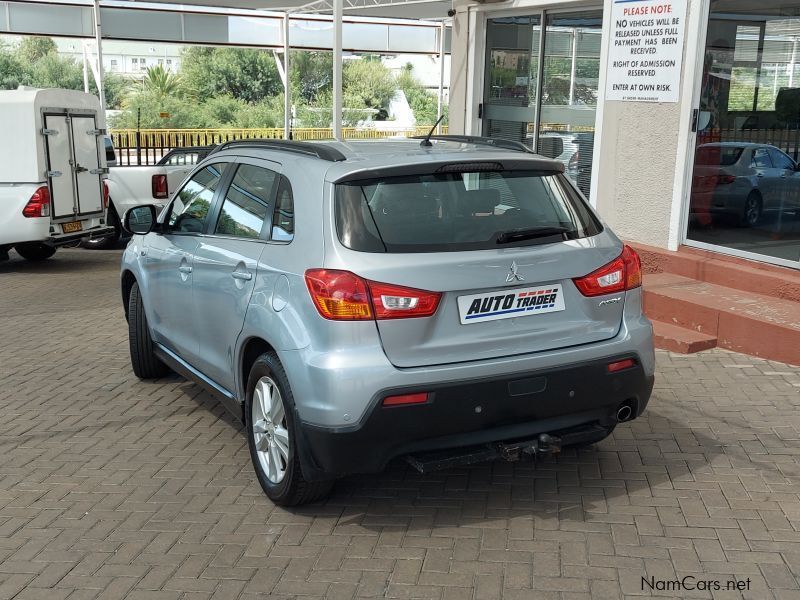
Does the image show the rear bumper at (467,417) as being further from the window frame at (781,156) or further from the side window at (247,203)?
the window frame at (781,156)

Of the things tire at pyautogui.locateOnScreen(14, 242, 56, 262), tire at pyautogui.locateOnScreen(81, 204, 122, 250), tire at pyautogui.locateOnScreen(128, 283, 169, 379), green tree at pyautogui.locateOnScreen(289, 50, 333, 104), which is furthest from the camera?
green tree at pyautogui.locateOnScreen(289, 50, 333, 104)

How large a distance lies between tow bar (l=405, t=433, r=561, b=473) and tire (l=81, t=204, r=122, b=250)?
1053cm

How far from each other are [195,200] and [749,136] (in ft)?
16.4

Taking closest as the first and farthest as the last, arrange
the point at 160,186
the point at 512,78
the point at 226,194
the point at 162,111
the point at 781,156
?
1. the point at 226,194
2. the point at 781,156
3. the point at 512,78
4. the point at 160,186
5. the point at 162,111

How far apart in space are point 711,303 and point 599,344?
3.35 m

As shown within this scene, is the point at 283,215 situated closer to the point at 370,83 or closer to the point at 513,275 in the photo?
the point at 513,275

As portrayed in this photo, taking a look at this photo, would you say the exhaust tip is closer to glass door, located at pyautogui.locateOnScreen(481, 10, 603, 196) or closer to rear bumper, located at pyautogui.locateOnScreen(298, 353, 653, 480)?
rear bumper, located at pyautogui.locateOnScreen(298, 353, 653, 480)

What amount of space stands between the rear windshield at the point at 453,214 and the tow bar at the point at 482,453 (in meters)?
0.89

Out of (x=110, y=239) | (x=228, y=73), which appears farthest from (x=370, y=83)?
(x=110, y=239)

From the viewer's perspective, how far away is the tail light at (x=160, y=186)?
1325 cm

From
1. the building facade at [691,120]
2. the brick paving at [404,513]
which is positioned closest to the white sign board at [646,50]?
the building facade at [691,120]

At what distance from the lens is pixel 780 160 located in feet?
24.8

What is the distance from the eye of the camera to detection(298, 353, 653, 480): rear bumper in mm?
3801

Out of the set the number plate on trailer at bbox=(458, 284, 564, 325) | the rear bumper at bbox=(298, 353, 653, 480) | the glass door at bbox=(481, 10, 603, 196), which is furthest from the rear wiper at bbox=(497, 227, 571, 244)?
the glass door at bbox=(481, 10, 603, 196)
